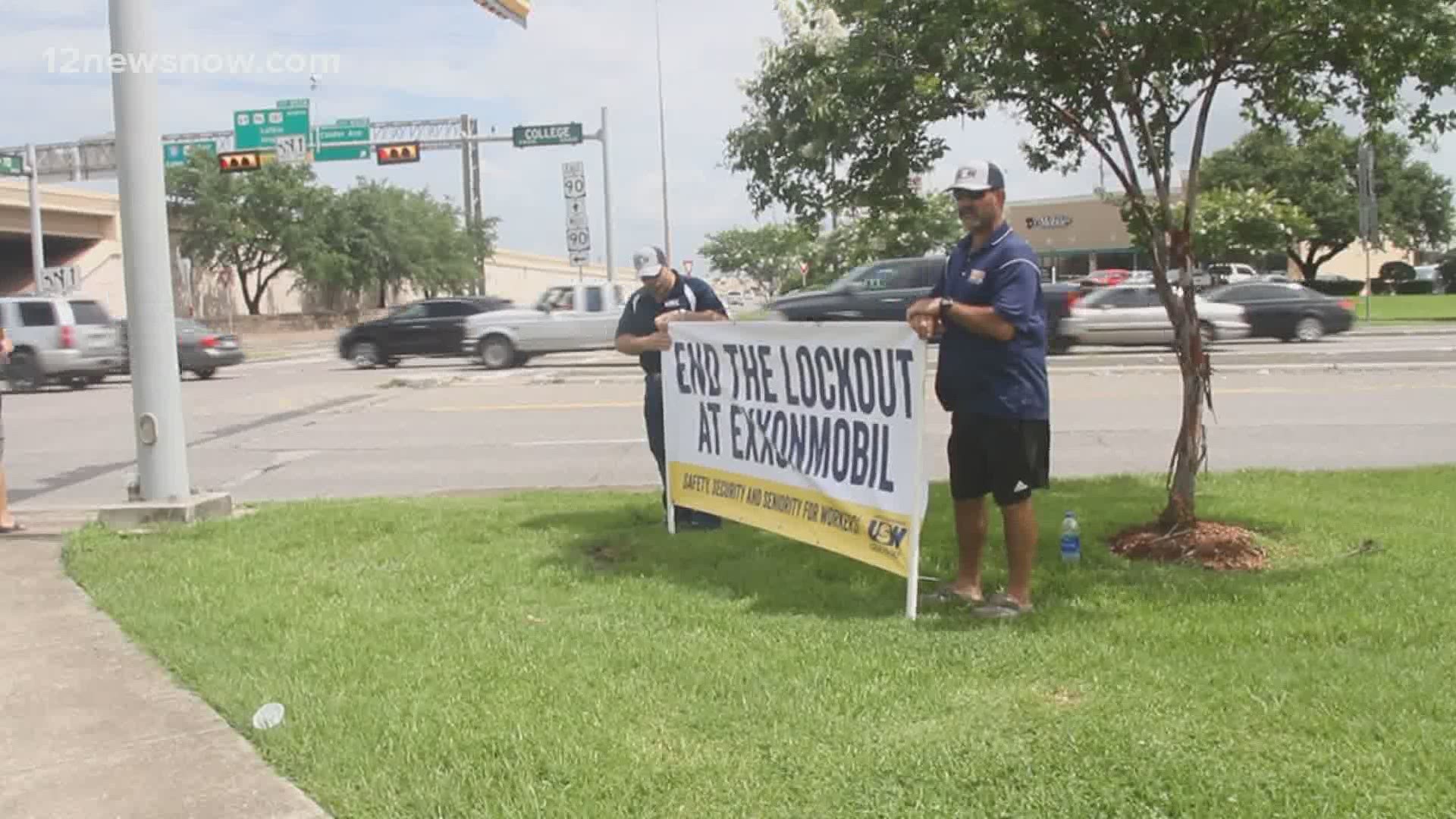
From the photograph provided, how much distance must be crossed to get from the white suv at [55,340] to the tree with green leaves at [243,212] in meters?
28.5

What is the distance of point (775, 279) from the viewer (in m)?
115

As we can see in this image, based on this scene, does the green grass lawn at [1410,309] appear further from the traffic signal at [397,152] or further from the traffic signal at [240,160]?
the traffic signal at [240,160]

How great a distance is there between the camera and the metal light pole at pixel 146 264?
25.6 ft

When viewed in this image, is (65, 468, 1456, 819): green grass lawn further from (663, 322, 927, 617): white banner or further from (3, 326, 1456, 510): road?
(3, 326, 1456, 510): road

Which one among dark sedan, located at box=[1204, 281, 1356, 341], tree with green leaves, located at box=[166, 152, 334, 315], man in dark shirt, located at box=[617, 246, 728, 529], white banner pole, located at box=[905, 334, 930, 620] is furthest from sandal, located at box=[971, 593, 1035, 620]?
tree with green leaves, located at box=[166, 152, 334, 315]

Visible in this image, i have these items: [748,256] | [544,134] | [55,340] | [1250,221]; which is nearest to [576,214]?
[544,134]

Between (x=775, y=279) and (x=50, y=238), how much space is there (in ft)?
236

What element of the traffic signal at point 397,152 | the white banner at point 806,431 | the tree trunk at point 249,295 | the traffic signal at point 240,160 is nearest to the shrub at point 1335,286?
the traffic signal at point 397,152

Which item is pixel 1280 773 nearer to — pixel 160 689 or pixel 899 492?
pixel 899 492

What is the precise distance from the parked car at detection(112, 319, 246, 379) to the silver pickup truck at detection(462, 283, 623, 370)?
15.9 ft

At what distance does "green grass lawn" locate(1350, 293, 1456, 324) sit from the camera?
3622cm

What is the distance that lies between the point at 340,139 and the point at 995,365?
32599mm

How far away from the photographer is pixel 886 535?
5.34m

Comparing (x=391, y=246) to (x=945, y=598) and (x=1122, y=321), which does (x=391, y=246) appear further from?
(x=945, y=598)
